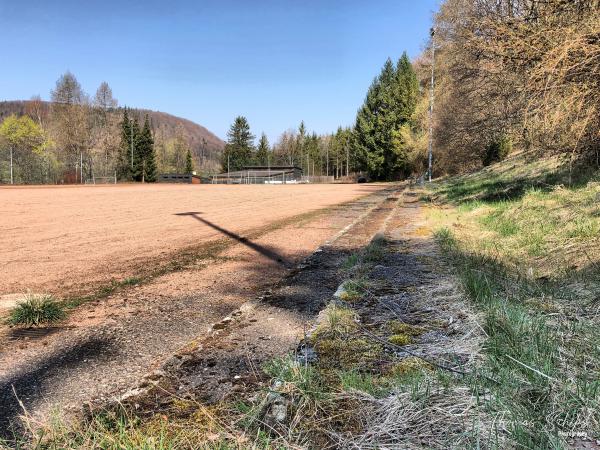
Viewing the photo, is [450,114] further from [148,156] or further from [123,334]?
[148,156]

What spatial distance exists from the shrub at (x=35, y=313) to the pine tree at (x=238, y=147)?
11041 centimetres

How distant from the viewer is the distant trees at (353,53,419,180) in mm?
70250

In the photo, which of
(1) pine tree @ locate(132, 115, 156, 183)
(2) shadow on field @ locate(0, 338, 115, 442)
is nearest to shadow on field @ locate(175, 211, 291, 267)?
(2) shadow on field @ locate(0, 338, 115, 442)

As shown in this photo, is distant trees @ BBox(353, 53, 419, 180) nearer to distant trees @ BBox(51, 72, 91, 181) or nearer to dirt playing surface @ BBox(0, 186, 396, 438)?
distant trees @ BBox(51, 72, 91, 181)

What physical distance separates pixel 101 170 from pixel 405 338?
3101 inches

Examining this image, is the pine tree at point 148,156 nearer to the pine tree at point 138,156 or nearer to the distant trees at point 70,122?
the pine tree at point 138,156

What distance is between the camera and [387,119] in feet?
235

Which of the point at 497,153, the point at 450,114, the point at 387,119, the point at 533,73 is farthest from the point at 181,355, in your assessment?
the point at 387,119

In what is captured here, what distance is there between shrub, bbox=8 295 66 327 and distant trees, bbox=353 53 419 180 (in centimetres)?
6685

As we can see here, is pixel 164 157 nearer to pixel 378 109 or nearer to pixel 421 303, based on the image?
pixel 378 109

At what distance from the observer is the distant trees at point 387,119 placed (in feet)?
230

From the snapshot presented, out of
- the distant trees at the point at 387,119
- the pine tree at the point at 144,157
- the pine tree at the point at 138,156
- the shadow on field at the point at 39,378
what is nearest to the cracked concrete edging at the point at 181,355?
the shadow on field at the point at 39,378

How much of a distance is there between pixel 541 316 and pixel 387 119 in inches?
2826

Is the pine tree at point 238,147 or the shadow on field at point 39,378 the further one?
the pine tree at point 238,147
